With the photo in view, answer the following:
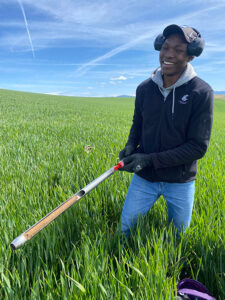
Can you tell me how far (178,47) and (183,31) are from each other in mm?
101

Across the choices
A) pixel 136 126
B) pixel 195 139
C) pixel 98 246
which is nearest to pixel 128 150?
pixel 136 126

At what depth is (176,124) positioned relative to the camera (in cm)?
162

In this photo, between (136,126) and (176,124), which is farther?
(136,126)

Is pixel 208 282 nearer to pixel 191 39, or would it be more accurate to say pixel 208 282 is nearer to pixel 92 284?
pixel 92 284

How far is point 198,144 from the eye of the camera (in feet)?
5.18

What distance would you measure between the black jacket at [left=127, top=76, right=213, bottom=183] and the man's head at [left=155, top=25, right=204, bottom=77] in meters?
0.15

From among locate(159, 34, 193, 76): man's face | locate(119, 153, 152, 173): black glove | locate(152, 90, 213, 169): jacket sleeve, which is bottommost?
locate(119, 153, 152, 173): black glove

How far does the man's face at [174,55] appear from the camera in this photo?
1551 mm

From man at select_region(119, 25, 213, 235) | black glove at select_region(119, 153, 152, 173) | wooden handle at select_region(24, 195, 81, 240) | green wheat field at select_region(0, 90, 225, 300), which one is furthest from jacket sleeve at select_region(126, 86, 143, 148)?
wooden handle at select_region(24, 195, 81, 240)

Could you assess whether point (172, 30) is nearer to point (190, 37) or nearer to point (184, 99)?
point (190, 37)

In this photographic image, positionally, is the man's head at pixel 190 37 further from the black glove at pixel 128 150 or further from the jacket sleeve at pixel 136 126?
the black glove at pixel 128 150

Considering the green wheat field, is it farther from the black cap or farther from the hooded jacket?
the black cap

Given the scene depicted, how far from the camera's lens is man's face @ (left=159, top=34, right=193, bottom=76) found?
1.55 metres

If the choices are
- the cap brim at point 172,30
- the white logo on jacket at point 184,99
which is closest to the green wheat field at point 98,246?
the white logo on jacket at point 184,99
